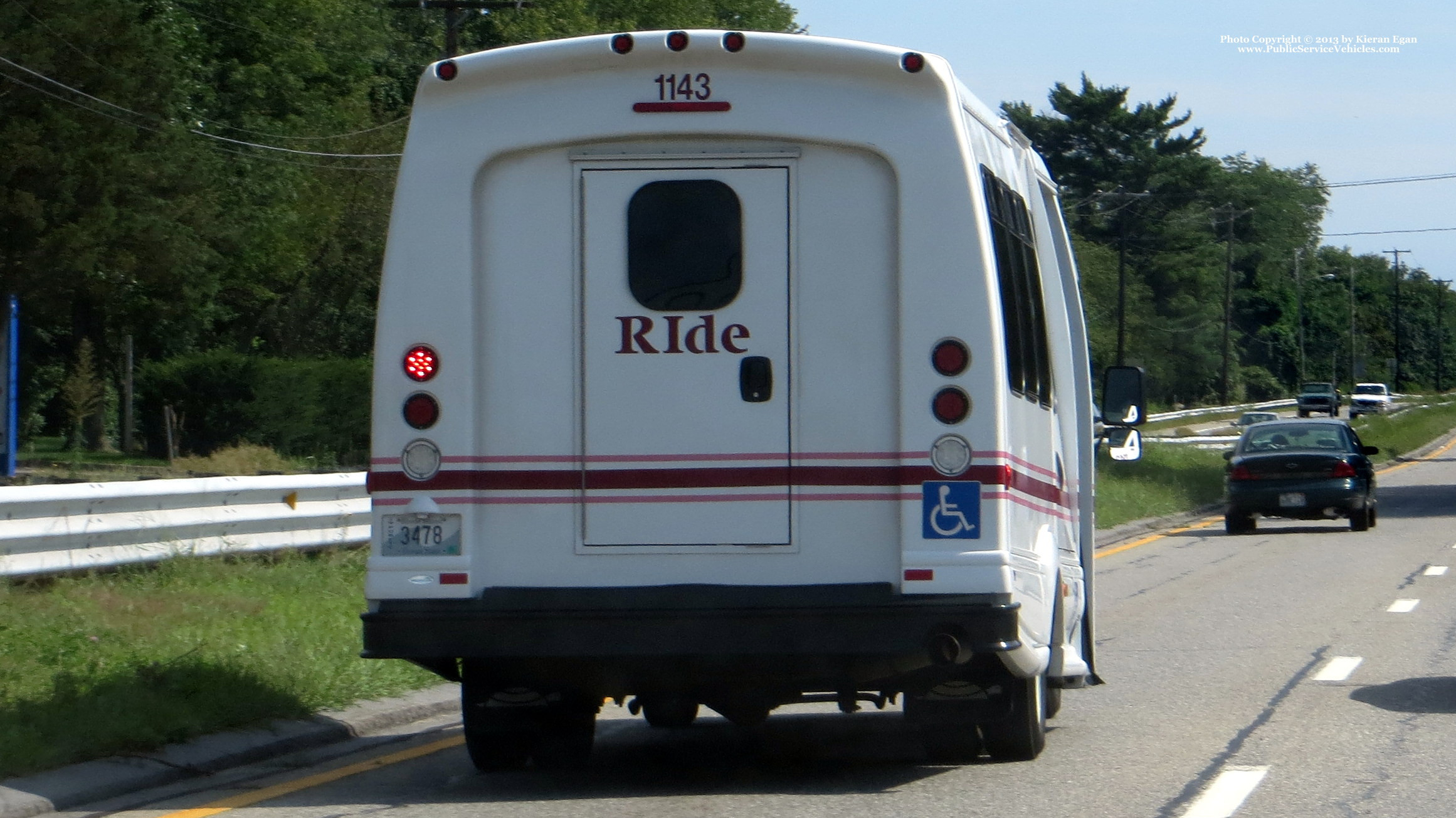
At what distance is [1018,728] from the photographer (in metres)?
7.94

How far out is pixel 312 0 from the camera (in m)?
58.4

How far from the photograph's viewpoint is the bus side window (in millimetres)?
7402

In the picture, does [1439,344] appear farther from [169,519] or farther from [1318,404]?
[169,519]

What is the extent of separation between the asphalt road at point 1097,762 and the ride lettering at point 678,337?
167cm

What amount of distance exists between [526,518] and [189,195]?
125 feet

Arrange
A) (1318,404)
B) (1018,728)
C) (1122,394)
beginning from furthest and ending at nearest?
(1318,404) < (1122,394) < (1018,728)

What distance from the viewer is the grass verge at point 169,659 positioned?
8016 millimetres

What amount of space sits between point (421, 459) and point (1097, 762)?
10.3 ft

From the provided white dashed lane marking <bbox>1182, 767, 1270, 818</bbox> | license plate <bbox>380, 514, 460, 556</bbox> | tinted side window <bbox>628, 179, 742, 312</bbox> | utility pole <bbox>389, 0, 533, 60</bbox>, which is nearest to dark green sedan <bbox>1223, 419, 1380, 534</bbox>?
utility pole <bbox>389, 0, 533, 60</bbox>

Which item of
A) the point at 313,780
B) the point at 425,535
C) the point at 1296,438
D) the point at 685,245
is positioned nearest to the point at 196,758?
the point at 313,780

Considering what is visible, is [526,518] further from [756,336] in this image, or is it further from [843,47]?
[843,47]

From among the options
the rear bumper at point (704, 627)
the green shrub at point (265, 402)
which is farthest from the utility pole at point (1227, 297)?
the rear bumper at point (704, 627)

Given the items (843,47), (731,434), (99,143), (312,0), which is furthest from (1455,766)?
(312,0)

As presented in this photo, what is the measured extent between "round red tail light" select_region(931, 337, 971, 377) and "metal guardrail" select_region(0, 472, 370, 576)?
21.5ft
